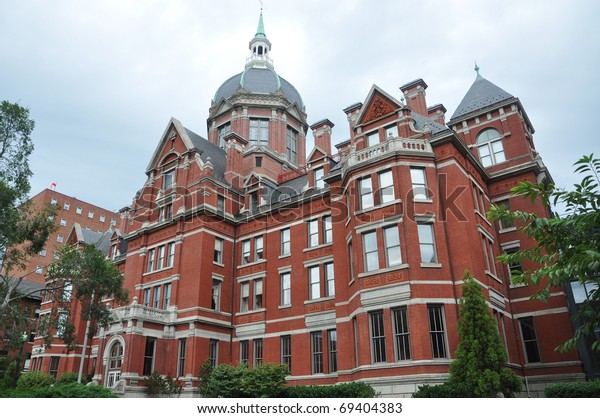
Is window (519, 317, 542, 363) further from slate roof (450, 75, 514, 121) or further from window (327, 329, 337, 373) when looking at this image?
slate roof (450, 75, 514, 121)

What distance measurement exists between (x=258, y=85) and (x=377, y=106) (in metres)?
26.3

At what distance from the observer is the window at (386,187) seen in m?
25.9

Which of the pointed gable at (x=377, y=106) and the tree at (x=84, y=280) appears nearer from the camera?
the tree at (x=84, y=280)

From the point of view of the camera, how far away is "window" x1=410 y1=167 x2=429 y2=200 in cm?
2555

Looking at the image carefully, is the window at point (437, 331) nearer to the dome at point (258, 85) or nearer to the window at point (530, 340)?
the window at point (530, 340)

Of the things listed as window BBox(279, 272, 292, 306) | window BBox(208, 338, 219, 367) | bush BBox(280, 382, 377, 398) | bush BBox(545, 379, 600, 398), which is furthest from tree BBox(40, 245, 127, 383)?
bush BBox(545, 379, 600, 398)

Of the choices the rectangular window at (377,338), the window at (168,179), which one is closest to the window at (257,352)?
the rectangular window at (377,338)

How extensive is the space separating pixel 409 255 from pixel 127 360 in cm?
1933

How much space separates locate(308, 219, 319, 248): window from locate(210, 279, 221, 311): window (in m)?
7.71

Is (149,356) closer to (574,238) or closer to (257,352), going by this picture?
(257,352)

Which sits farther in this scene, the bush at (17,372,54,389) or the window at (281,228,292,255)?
the bush at (17,372,54,389)

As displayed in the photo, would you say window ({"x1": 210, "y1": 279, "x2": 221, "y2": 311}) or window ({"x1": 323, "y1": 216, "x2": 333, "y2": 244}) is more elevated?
window ({"x1": 323, "y1": 216, "x2": 333, "y2": 244})

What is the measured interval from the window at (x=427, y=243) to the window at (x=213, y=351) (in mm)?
16589

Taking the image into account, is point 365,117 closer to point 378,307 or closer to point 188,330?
point 378,307
